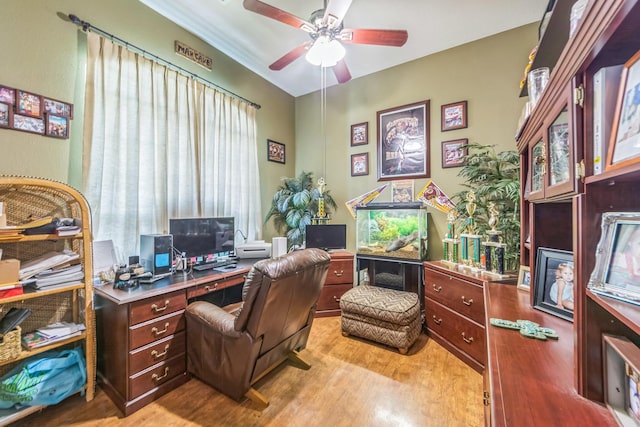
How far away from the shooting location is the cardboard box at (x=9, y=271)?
143 centimetres

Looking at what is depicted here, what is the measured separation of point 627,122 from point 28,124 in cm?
291

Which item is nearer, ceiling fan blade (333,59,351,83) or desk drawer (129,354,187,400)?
desk drawer (129,354,187,400)

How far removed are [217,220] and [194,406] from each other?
1511 mm

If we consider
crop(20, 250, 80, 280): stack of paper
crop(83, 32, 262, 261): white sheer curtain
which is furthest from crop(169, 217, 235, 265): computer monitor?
crop(20, 250, 80, 280): stack of paper

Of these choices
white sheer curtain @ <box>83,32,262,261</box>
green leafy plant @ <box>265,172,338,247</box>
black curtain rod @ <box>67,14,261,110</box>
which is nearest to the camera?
black curtain rod @ <box>67,14,261,110</box>

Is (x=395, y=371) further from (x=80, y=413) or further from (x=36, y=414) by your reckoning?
(x=36, y=414)

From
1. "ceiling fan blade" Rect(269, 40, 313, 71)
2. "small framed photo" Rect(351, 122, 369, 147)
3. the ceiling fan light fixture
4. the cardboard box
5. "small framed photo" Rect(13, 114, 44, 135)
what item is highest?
"ceiling fan blade" Rect(269, 40, 313, 71)

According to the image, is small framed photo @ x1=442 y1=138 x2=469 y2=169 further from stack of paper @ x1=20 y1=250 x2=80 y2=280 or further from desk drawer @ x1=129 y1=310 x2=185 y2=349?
stack of paper @ x1=20 y1=250 x2=80 y2=280

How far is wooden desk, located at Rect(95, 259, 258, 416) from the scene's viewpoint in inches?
64.3

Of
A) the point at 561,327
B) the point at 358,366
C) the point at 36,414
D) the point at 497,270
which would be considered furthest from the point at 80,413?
the point at 497,270

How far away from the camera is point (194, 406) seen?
1.70m

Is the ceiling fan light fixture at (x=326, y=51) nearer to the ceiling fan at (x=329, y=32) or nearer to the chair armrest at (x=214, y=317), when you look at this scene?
the ceiling fan at (x=329, y=32)

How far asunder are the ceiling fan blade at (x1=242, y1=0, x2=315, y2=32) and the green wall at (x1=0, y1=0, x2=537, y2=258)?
1251 mm

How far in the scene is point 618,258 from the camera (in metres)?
0.63
